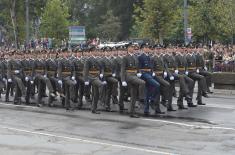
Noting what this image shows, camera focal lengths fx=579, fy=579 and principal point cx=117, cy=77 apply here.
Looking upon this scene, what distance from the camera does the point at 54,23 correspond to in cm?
5050

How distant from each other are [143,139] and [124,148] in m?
0.99

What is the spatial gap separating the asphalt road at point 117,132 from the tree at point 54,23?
3311 cm

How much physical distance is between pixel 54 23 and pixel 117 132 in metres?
38.4

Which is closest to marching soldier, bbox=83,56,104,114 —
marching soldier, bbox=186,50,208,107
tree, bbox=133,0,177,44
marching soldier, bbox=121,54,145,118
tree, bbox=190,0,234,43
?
marching soldier, bbox=121,54,145,118

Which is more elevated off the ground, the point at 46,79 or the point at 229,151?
the point at 46,79

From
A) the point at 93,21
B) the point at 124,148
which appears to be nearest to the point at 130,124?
the point at 124,148

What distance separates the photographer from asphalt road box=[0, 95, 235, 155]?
10.9 m

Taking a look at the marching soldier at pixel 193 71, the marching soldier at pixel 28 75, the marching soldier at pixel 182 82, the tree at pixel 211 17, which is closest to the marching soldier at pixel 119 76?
the marching soldier at pixel 182 82

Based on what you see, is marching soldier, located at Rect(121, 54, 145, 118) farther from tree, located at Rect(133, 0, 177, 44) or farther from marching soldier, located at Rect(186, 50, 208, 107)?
tree, located at Rect(133, 0, 177, 44)

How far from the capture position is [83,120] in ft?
49.8

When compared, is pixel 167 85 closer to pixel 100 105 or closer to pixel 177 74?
pixel 177 74

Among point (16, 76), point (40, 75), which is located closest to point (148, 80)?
point (40, 75)

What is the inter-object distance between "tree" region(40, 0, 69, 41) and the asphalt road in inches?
1304

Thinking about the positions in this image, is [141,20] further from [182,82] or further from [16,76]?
[182,82]
